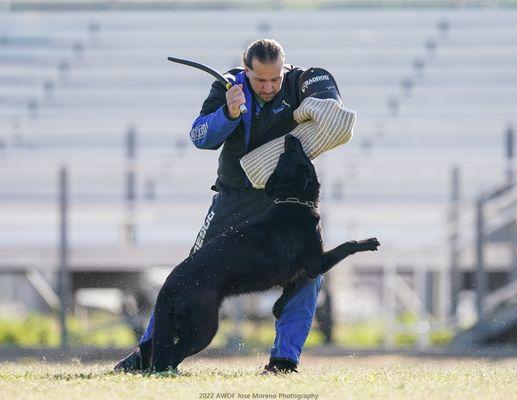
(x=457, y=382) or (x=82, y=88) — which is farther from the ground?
(x=82, y=88)

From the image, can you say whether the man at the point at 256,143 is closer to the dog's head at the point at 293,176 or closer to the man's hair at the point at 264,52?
the man's hair at the point at 264,52

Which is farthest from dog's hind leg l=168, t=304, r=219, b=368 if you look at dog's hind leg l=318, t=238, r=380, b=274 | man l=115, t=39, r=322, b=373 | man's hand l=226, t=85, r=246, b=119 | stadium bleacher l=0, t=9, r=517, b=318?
stadium bleacher l=0, t=9, r=517, b=318

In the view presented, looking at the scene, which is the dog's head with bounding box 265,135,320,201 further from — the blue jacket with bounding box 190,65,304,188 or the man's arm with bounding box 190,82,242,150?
the man's arm with bounding box 190,82,242,150

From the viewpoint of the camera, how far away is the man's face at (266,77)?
4.34 meters

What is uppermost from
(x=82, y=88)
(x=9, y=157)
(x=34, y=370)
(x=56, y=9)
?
(x=56, y=9)

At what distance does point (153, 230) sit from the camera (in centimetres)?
980

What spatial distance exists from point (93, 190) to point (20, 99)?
9.05 feet

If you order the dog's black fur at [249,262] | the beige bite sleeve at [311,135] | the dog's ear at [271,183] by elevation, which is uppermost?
the beige bite sleeve at [311,135]

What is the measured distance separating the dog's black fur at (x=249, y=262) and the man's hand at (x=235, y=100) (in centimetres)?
27

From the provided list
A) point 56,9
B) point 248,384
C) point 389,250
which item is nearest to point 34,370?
point 248,384

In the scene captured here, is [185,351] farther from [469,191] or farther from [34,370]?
[469,191]

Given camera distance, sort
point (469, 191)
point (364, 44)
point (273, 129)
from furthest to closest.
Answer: point (364, 44)
point (469, 191)
point (273, 129)

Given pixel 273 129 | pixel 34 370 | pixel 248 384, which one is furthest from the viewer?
pixel 34 370

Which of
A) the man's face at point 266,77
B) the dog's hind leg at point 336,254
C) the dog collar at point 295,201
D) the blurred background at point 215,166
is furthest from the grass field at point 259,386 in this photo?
the blurred background at point 215,166
